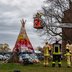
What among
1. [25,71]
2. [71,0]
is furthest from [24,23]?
[71,0]

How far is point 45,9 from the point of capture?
62.1 meters

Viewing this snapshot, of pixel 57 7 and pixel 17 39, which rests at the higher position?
pixel 57 7

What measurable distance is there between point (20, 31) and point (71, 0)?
25.5m

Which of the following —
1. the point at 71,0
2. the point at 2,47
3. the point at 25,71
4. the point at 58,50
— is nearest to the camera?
the point at 25,71

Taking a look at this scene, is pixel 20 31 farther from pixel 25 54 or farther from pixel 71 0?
pixel 71 0

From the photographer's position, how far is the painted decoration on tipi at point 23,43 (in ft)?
120

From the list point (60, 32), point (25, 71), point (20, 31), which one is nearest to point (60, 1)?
point (60, 32)

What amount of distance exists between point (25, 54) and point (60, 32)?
29646mm

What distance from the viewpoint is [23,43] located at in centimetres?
3650

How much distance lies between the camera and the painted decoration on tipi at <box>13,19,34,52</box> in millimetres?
36500

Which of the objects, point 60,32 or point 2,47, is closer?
point 60,32

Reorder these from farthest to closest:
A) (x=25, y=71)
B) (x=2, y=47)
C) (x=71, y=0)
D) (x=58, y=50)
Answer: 1. (x=2, y=47)
2. (x=71, y=0)
3. (x=58, y=50)
4. (x=25, y=71)

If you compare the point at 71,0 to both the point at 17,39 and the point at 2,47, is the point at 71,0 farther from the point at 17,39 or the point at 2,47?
the point at 2,47

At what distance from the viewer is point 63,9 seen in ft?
205
